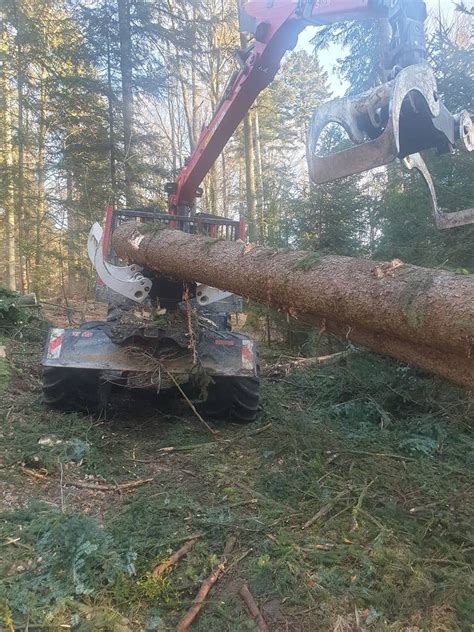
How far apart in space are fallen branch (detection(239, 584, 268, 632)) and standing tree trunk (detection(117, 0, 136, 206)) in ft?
41.8

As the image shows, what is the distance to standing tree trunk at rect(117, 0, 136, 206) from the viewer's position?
14.0m

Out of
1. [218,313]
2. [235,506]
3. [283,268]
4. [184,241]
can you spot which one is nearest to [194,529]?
[235,506]

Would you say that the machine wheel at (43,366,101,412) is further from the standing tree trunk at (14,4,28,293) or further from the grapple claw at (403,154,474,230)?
the standing tree trunk at (14,4,28,293)

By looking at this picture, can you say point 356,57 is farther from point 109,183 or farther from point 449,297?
point 449,297

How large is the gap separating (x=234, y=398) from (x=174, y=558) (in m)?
2.82

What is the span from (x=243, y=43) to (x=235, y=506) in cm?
1473

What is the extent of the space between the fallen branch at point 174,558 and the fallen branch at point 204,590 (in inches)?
8.6

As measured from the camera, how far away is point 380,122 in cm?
306

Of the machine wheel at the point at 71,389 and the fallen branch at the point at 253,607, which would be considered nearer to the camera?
the fallen branch at the point at 253,607

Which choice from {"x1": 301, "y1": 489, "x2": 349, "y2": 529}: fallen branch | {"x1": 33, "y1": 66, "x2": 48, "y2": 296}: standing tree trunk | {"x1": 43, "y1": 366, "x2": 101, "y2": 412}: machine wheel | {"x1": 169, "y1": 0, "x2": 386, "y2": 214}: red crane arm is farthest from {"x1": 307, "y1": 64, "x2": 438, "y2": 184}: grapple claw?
{"x1": 33, "y1": 66, "x2": 48, "y2": 296}: standing tree trunk

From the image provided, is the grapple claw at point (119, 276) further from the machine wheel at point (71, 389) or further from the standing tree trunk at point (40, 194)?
the standing tree trunk at point (40, 194)

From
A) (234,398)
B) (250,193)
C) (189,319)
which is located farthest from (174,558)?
(250,193)

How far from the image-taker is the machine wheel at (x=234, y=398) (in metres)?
5.57

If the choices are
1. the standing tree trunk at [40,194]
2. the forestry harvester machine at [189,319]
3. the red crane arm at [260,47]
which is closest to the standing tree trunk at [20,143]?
the standing tree trunk at [40,194]
